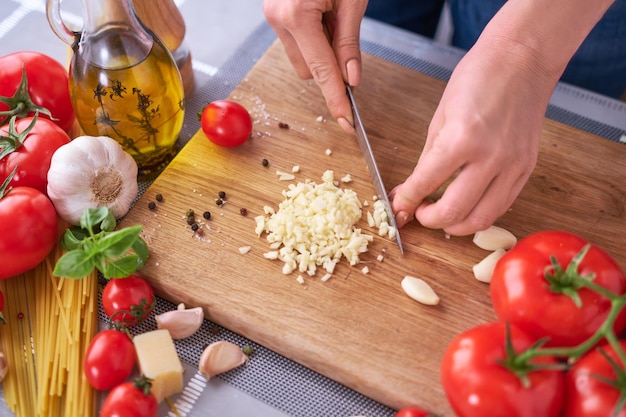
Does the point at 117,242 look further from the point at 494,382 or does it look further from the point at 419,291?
the point at 494,382

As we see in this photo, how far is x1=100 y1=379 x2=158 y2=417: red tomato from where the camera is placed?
1075mm

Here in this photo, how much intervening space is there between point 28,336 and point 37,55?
648 mm

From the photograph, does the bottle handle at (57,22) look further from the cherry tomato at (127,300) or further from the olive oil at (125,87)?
the cherry tomato at (127,300)

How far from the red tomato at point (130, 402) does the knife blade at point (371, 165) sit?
58 cm

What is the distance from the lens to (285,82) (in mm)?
1674

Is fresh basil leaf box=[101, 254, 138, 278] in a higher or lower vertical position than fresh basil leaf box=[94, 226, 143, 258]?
lower

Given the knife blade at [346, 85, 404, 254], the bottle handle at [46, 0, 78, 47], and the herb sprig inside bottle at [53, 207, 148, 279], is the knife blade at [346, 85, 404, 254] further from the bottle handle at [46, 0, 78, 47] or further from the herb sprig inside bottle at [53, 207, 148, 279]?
the bottle handle at [46, 0, 78, 47]

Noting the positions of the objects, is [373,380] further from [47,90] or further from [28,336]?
[47,90]

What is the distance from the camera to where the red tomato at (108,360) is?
3.71 ft

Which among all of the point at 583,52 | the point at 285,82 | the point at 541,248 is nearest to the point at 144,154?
the point at 285,82

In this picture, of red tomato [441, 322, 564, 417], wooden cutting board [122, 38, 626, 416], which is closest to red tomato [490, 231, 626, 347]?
red tomato [441, 322, 564, 417]

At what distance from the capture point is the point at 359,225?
1.39 metres

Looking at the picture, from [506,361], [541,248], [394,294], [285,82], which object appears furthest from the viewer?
[285,82]

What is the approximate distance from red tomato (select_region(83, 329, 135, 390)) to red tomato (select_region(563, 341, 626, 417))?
76cm
